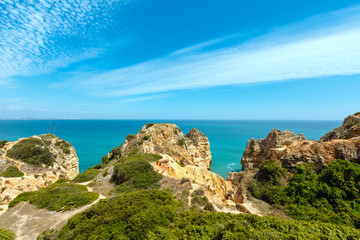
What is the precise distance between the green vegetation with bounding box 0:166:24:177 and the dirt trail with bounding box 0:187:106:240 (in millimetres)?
18447

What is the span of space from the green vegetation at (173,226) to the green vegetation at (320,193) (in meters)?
4.33

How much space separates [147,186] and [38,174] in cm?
2917

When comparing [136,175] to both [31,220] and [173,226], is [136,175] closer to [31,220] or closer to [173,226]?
[31,220]

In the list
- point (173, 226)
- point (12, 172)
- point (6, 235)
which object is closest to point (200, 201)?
point (173, 226)

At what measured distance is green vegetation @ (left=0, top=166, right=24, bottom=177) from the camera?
29.5m

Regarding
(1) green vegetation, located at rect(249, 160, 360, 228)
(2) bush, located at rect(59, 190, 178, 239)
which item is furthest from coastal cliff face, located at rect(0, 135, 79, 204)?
(1) green vegetation, located at rect(249, 160, 360, 228)

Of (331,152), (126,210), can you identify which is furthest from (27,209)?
(331,152)

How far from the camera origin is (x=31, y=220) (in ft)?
47.8

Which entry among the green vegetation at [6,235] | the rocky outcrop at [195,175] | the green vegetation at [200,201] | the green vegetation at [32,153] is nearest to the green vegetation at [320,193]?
the green vegetation at [200,201]

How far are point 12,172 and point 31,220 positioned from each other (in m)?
24.5

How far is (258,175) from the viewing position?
20.2m

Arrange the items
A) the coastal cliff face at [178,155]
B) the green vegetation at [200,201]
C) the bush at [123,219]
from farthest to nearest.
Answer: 1. the coastal cliff face at [178,155]
2. the green vegetation at [200,201]
3. the bush at [123,219]

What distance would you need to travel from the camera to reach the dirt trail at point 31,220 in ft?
41.9

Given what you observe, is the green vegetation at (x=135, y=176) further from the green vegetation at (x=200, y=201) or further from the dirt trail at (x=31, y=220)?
the green vegetation at (x=200, y=201)
